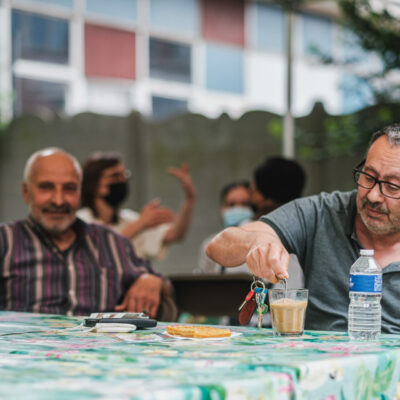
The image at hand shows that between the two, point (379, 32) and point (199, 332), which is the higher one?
point (379, 32)

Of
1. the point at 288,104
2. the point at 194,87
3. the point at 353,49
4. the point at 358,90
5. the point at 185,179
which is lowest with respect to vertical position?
the point at 185,179

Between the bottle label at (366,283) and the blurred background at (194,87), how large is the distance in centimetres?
353

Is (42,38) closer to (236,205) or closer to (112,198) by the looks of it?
(236,205)

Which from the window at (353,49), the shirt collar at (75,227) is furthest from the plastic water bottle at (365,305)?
the window at (353,49)

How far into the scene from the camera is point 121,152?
629 centimetres

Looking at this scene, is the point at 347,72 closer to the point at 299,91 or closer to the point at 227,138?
the point at 227,138

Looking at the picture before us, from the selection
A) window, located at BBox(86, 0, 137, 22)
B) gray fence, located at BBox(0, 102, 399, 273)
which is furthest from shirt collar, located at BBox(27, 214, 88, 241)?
window, located at BBox(86, 0, 137, 22)

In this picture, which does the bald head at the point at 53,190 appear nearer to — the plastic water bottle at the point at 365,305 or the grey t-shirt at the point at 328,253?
the grey t-shirt at the point at 328,253

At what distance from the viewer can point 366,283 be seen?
159cm

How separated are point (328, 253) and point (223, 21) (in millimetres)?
7576

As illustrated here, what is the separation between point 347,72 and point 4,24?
11.0 feet

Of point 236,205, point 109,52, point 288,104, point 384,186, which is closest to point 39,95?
point 109,52

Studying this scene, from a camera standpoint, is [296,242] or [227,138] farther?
[227,138]

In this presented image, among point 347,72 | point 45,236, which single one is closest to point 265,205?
point 45,236
